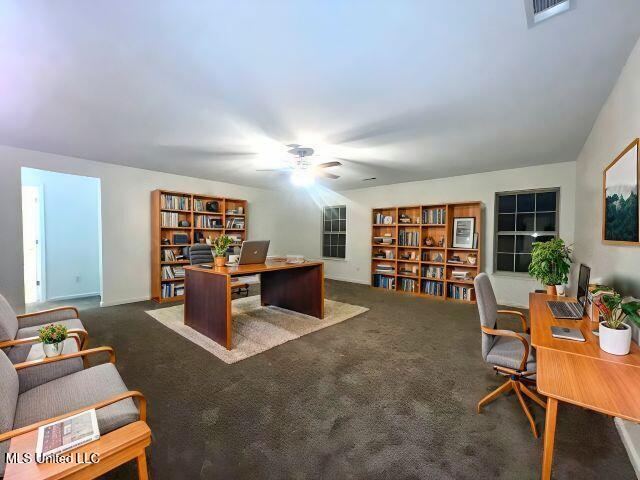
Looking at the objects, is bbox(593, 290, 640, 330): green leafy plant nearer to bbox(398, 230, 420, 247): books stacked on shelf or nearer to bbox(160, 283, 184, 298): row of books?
bbox(398, 230, 420, 247): books stacked on shelf

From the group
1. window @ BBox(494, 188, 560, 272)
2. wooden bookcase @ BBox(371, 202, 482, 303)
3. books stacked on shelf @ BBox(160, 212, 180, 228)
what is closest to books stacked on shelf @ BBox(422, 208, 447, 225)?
wooden bookcase @ BBox(371, 202, 482, 303)

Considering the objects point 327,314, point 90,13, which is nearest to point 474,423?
point 327,314

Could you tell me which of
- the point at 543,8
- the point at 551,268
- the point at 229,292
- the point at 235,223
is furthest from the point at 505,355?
the point at 235,223

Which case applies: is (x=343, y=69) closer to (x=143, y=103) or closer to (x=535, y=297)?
(x=143, y=103)

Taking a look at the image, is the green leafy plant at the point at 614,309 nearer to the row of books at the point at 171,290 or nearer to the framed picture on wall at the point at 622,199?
the framed picture on wall at the point at 622,199

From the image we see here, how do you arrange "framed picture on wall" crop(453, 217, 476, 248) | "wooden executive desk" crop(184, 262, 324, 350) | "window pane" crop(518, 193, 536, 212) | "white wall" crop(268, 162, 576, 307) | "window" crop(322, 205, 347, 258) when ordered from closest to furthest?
"wooden executive desk" crop(184, 262, 324, 350), "white wall" crop(268, 162, 576, 307), "window pane" crop(518, 193, 536, 212), "framed picture on wall" crop(453, 217, 476, 248), "window" crop(322, 205, 347, 258)

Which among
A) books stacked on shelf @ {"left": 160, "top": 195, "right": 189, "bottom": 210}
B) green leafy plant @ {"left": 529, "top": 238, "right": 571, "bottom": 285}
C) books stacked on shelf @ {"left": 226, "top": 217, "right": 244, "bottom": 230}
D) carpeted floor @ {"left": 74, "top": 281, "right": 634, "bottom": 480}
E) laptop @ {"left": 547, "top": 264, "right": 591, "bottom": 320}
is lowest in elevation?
carpeted floor @ {"left": 74, "top": 281, "right": 634, "bottom": 480}

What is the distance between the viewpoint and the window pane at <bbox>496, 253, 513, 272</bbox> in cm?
494

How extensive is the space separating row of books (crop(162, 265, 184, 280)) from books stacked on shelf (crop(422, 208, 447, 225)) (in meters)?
4.88

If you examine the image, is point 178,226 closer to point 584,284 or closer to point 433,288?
point 433,288

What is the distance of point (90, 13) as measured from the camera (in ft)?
4.69

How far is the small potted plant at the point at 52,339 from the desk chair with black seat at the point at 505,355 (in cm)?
274

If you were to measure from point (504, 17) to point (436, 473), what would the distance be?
2.47m

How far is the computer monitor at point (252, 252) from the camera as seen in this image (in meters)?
3.27
